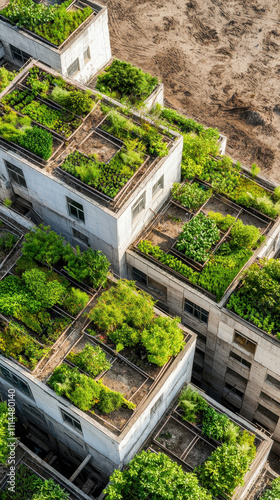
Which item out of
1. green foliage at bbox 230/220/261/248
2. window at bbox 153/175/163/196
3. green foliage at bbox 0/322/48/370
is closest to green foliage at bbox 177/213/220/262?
green foliage at bbox 230/220/261/248

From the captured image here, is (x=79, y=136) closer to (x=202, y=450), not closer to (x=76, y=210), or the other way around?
(x=76, y=210)

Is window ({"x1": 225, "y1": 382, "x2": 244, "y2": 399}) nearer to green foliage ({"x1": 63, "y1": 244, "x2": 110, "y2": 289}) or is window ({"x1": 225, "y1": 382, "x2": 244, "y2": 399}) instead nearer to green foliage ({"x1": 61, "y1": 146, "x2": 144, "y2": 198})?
green foliage ({"x1": 63, "y1": 244, "x2": 110, "y2": 289})

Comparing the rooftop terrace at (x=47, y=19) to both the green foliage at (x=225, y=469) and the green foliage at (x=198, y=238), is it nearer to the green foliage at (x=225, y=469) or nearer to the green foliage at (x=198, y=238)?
the green foliage at (x=198, y=238)

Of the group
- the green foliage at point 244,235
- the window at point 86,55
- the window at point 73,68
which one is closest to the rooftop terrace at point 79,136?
the window at point 73,68

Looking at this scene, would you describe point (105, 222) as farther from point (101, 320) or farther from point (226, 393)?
point (226, 393)

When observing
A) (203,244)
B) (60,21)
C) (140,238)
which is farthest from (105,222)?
(60,21)

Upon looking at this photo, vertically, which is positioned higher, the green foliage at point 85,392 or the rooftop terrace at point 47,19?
the rooftop terrace at point 47,19

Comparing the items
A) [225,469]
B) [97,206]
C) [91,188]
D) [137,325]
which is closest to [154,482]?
[225,469]
